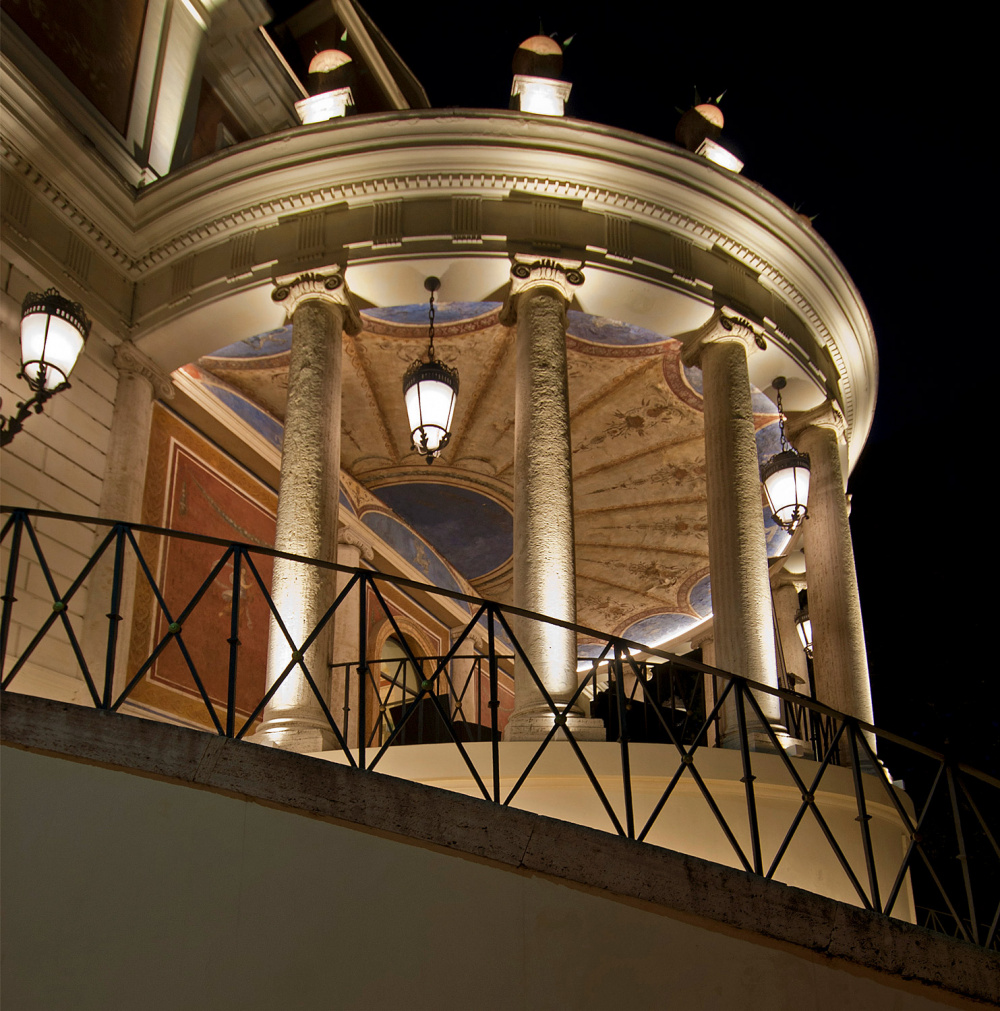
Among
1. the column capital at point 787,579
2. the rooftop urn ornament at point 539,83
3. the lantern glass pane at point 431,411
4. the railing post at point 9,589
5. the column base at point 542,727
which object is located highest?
the rooftop urn ornament at point 539,83

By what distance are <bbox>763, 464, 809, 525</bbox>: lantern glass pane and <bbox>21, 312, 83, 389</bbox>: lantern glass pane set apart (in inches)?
251

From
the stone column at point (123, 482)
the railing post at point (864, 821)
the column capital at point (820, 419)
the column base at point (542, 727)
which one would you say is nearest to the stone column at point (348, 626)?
the stone column at point (123, 482)

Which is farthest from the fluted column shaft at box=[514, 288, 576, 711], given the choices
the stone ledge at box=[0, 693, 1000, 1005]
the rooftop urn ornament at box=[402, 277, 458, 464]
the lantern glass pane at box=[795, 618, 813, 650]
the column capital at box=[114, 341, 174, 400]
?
the lantern glass pane at box=[795, 618, 813, 650]

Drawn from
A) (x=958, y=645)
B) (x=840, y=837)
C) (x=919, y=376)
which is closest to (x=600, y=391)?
(x=840, y=837)

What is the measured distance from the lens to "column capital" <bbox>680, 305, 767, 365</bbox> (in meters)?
10.5

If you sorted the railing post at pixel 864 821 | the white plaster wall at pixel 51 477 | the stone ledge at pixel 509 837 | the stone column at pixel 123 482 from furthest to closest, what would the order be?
the stone column at pixel 123 482, the white plaster wall at pixel 51 477, the railing post at pixel 864 821, the stone ledge at pixel 509 837

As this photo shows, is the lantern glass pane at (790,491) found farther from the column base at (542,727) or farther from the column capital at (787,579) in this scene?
the column capital at (787,579)

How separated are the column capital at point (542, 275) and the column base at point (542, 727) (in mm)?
3934

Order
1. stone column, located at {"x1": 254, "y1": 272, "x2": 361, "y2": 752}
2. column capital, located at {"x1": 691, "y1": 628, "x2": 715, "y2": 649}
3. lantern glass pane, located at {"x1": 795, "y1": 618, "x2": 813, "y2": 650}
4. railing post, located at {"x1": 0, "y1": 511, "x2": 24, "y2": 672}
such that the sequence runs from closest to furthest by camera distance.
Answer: railing post, located at {"x1": 0, "y1": 511, "x2": 24, "y2": 672} → stone column, located at {"x1": 254, "y1": 272, "x2": 361, "y2": 752} → lantern glass pane, located at {"x1": 795, "y1": 618, "x2": 813, "y2": 650} → column capital, located at {"x1": 691, "y1": 628, "x2": 715, "y2": 649}

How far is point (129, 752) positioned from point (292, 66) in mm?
13817

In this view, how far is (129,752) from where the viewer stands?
435 cm

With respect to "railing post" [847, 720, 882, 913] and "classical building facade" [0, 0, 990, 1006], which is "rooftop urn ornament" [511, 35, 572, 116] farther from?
"railing post" [847, 720, 882, 913]

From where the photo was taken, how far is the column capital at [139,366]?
10594mm

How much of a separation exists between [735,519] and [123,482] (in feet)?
19.0
